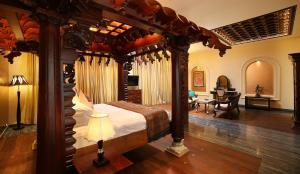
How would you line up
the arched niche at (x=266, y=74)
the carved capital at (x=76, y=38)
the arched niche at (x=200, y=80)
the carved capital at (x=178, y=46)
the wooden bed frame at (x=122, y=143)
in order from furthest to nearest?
the arched niche at (x=200, y=80)
the arched niche at (x=266, y=74)
the carved capital at (x=178, y=46)
the wooden bed frame at (x=122, y=143)
the carved capital at (x=76, y=38)

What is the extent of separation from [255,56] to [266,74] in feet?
2.99

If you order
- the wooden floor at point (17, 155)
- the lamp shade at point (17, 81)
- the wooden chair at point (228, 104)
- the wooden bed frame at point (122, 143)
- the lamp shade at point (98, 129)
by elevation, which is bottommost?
the wooden floor at point (17, 155)

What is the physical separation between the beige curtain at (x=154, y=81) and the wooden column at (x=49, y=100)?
605 centimetres

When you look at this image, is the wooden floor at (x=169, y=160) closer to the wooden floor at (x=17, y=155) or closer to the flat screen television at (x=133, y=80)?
the wooden floor at (x=17, y=155)

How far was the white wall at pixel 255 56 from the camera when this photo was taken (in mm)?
→ 5828

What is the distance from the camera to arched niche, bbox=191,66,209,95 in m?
8.35

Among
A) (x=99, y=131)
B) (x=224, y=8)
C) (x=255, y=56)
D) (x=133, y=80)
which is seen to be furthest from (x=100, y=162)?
(x=255, y=56)

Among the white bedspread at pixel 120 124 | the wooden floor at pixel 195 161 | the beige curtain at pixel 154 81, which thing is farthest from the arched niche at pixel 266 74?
the white bedspread at pixel 120 124

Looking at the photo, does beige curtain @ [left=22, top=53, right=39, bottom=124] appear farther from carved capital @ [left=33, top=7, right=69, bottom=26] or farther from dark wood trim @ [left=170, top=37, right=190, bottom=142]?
dark wood trim @ [left=170, top=37, right=190, bottom=142]

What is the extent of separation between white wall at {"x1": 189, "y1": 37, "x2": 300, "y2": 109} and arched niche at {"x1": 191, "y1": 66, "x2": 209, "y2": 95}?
0.21 meters

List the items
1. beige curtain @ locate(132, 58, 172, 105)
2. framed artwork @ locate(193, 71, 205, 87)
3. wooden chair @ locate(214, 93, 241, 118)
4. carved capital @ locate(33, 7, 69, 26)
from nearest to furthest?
carved capital @ locate(33, 7, 69, 26)
wooden chair @ locate(214, 93, 241, 118)
beige curtain @ locate(132, 58, 172, 105)
framed artwork @ locate(193, 71, 205, 87)

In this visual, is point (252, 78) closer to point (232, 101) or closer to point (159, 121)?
point (232, 101)

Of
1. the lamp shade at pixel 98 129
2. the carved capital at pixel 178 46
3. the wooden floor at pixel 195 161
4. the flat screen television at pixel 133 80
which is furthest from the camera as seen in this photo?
the flat screen television at pixel 133 80

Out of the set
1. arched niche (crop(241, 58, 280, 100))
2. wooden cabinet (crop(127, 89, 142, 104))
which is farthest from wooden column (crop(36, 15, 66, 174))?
arched niche (crop(241, 58, 280, 100))
